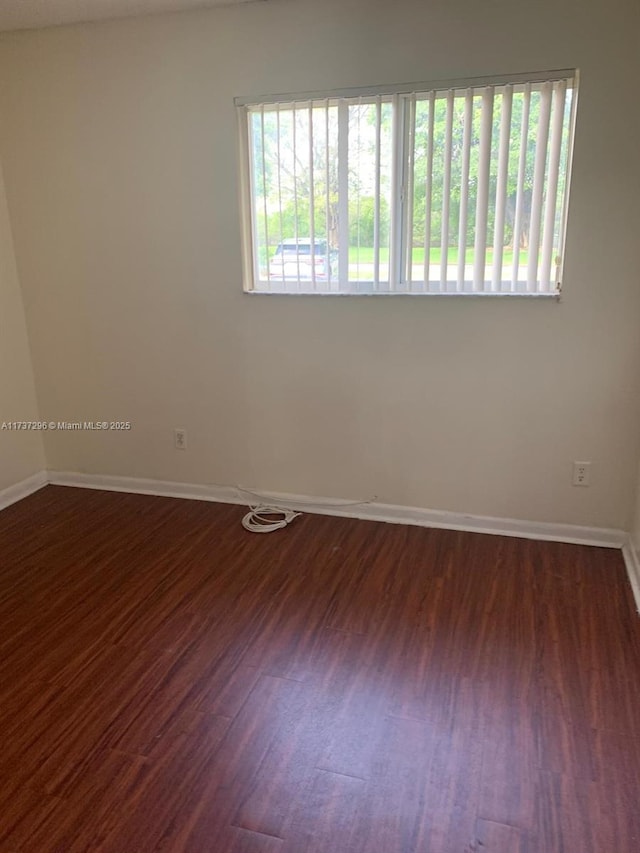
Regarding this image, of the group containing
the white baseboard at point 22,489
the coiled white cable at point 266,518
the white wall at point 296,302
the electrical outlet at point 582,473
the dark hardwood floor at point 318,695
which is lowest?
the dark hardwood floor at point 318,695

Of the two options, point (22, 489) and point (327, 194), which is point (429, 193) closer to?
point (327, 194)

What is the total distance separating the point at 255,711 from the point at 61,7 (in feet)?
10.1

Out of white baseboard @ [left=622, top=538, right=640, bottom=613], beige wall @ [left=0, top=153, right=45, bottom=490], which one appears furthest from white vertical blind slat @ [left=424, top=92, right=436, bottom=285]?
beige wall @ [left=0, top=153, right=45, bottom=490]

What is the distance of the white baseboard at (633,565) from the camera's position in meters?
2.44

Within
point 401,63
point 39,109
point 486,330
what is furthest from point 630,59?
point 39,109

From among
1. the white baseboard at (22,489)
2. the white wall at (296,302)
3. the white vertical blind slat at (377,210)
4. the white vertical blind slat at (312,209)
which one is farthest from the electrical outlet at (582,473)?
the white baseboard at (22,489)

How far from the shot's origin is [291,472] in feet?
10.8

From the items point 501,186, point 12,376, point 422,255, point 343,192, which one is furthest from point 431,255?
point 12,376

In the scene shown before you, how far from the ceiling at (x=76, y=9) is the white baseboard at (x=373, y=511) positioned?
2399mm

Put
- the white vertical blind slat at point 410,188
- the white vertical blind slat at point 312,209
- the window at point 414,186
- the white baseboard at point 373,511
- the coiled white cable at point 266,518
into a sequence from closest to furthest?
the window at point 414,186 < the white vertical blind slat at point 410,188 < the white vertical blind slat at point 312,209 < the white baseboard at point 373,511 < the coiled white cable at point 266,518

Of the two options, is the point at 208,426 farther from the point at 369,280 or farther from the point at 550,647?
the point at 550,647

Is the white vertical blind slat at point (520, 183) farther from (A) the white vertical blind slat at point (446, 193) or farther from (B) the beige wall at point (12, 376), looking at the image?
(B) the beige wall at point (12, 376)

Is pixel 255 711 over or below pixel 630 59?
below

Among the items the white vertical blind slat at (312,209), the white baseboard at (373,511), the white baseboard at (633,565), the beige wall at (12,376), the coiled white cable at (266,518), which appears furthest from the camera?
the beige wall at (12,376)
